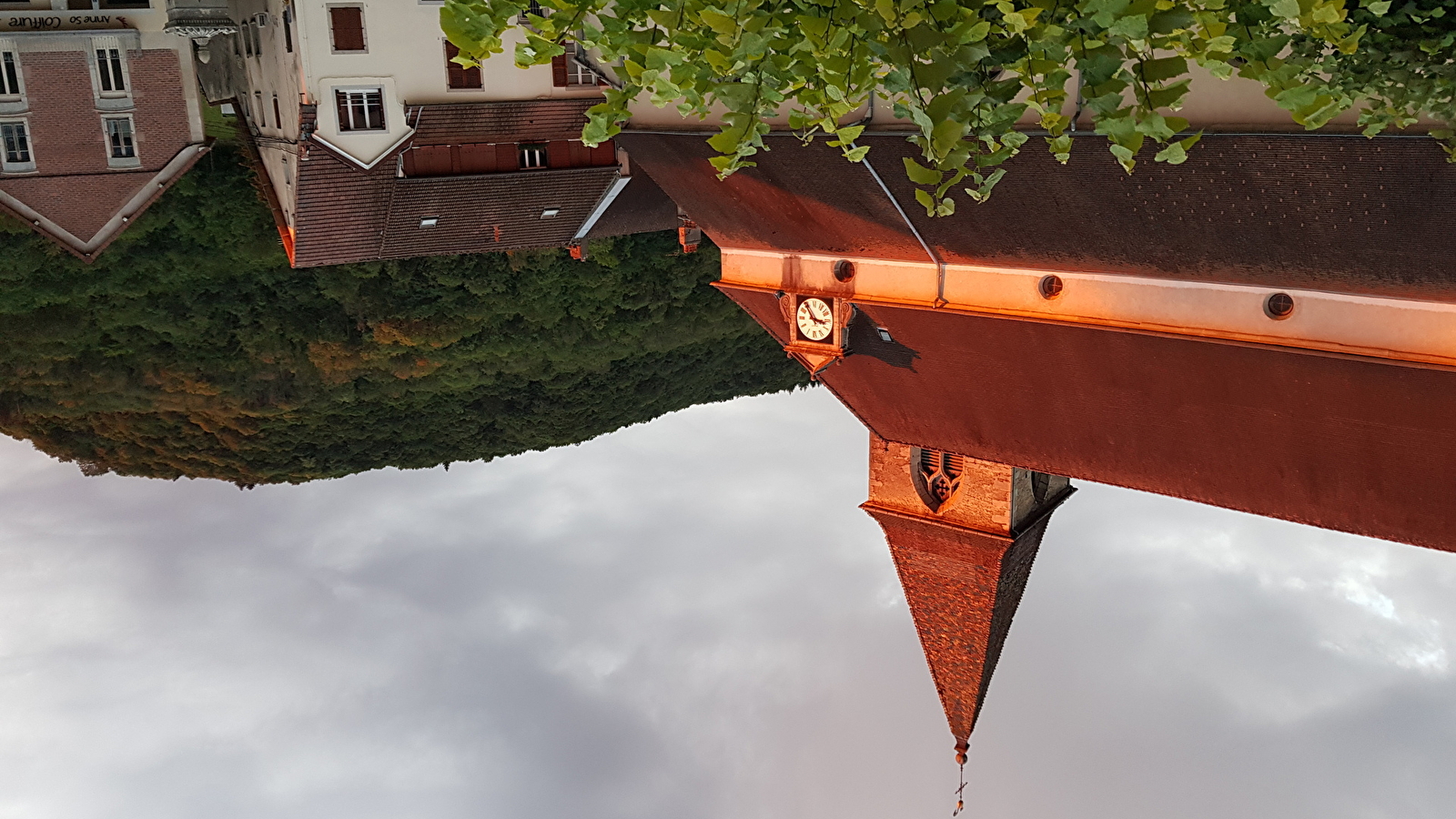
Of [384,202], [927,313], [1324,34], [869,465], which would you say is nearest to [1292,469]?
[927,313]

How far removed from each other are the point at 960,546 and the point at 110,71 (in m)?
29.9

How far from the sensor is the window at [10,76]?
31625 millimetres

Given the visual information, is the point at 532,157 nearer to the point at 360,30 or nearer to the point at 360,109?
the point at 360,109

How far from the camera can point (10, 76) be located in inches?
1249

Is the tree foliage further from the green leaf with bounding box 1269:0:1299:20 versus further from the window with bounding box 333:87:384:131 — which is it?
the window with bounding box 333:87:384:131

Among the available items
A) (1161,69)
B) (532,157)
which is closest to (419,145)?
(532,157)

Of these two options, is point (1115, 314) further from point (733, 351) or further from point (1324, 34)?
point (733, 351)

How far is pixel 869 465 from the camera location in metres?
18.2

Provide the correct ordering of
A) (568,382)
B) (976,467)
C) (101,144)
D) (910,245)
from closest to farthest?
(910,245)
(976,467)
(101,144)
(568,382)

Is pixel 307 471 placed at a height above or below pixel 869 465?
below

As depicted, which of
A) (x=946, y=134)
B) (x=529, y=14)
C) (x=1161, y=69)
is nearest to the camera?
(x=1161, y=69)

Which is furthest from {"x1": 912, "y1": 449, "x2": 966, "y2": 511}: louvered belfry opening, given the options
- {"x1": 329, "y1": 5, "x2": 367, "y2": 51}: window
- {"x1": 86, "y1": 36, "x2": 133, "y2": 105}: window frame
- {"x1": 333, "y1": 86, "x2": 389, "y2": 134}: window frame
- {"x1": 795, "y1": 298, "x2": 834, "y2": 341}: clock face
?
{"x1": 86, "y1": 36, "x2": 133, "y2": 105}: window frame

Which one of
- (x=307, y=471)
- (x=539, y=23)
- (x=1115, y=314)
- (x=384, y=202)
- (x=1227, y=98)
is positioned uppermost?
(x=539, y=23)

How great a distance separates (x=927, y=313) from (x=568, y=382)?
36.3 m
